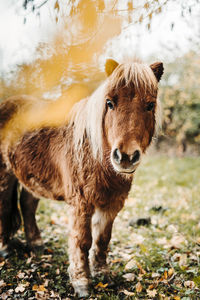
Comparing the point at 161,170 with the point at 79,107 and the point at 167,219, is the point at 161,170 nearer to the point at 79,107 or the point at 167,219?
the point at 167,219

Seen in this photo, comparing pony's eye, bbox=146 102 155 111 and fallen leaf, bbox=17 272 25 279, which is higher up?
pony's eye, bbox=146 102 155 111

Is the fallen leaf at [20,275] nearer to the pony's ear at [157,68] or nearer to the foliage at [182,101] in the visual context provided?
the pony's ear at [157,68]

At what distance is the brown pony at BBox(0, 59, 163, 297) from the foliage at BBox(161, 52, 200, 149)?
681cm

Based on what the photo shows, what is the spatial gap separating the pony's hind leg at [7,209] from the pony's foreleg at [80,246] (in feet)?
4.16

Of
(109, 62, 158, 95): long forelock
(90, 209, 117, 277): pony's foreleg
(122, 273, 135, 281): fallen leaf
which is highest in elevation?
(109, 62, 158, 95): long forelock

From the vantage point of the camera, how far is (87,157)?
2473 mm

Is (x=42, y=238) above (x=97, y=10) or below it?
below

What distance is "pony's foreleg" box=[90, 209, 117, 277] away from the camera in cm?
272

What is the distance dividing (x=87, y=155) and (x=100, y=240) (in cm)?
110

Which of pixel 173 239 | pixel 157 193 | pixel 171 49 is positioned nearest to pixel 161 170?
pixel 157 193

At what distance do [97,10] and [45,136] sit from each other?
1.50m

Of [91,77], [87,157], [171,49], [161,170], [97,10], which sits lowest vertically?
[161,170]

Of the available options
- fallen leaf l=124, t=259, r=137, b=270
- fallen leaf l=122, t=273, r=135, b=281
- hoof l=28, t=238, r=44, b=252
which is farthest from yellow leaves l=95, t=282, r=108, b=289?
hoof l=28, t=238, r=44, b=252

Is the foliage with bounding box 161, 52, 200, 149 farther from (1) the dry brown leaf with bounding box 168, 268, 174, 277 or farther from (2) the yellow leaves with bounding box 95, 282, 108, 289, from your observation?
(2) the yellow leaves with bounding box 95, 282, 108, 289
